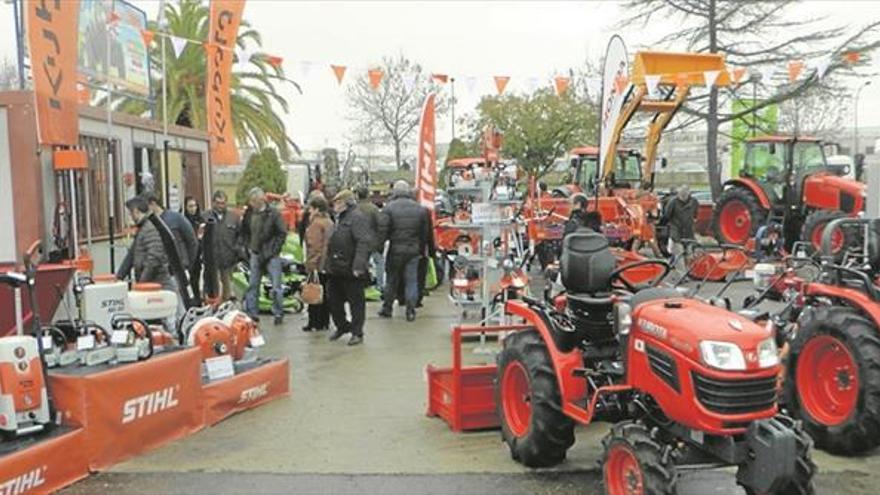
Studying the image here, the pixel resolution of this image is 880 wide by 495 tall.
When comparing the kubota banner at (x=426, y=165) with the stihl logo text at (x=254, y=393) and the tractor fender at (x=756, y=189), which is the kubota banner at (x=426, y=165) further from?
the tractor fender at (x=756, y=189)

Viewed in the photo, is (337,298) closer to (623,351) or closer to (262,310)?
(262,310)

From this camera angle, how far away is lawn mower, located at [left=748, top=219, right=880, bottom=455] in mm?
5414

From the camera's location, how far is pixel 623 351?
4797 mm

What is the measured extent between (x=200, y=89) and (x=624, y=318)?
20.2 meters

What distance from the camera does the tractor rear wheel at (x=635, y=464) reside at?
13.3 feet

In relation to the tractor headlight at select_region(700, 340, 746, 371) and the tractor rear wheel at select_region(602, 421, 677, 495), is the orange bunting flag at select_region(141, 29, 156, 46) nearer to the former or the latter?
the tractor rear wheel at select_region(602, 421, 677, 495)

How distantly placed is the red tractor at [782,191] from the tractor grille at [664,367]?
1183 cm

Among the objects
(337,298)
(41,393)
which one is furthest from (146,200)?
(41,393)

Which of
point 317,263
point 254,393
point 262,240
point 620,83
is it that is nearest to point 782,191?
point 620,83

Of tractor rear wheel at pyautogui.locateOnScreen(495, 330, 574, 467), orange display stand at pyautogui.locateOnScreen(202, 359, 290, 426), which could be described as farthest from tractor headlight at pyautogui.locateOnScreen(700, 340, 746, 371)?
orange display stand at pyautogui.locateOnScreen(202, 359, 290, 426)

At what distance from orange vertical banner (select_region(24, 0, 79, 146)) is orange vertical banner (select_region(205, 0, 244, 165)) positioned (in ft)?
17.1

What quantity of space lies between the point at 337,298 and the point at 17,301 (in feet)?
14.8

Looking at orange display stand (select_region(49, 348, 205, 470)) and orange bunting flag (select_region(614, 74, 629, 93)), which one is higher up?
orange bunting flag (select_region(614, 74, 629, 93))

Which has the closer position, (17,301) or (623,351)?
(623,351)
